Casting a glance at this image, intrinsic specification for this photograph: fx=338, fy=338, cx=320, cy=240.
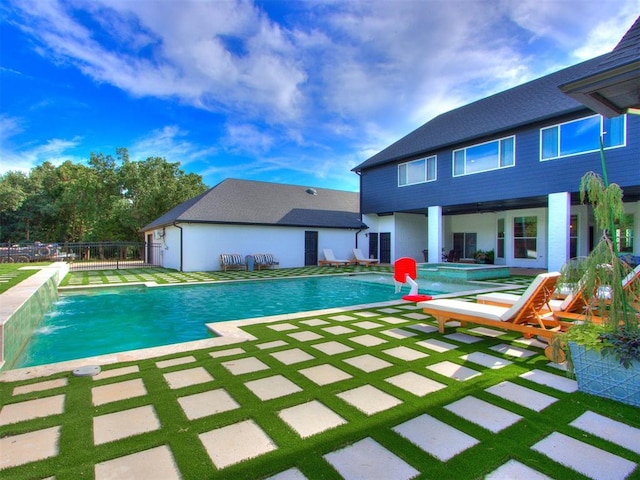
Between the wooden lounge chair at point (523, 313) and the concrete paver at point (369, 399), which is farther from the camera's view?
the wooden lounge chair at point (523, 313)

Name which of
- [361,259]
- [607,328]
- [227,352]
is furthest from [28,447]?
[361,259]

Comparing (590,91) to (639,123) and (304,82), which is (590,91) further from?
(304,82)

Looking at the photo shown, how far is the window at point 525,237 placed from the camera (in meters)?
17.2

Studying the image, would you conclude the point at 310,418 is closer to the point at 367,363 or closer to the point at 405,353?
the point at 367,363

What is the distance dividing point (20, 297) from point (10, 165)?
4239 cm

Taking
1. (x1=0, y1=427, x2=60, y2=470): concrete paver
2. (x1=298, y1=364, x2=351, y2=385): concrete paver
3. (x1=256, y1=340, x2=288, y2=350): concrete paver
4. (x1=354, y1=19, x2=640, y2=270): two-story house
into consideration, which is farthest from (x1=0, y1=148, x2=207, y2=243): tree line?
(x1=0, y1=427, x2=60, y2=470): concrete paver

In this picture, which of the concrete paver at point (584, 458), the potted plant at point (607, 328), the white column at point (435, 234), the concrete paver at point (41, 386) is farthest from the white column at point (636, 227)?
the concrete paver at point (41, 386)

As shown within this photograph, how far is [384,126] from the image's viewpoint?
19.7 m

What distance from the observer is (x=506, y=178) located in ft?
45.7

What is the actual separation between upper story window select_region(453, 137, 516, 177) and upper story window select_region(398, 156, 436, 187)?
1289 mm

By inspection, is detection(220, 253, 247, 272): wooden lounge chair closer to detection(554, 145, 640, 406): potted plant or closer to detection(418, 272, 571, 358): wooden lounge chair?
detection(418, 272, 571, 358): wooden lounge chair

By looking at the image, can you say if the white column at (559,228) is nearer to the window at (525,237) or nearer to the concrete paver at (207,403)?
the window at (525,237)

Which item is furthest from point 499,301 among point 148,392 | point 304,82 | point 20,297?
point 304,82

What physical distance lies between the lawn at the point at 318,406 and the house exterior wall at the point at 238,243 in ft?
44.5
